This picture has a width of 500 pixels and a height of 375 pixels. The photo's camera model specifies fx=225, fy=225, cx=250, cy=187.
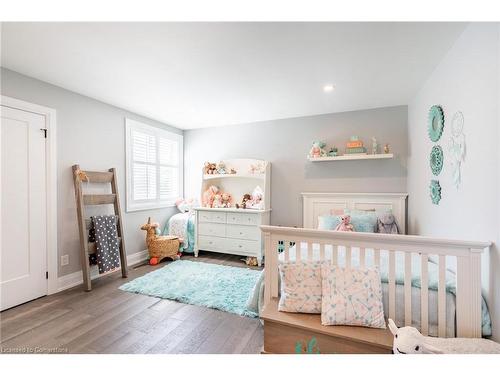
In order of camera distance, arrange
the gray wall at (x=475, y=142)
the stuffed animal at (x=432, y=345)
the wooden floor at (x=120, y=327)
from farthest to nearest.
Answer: the wooden floor at (x=120, y=327)
the gray wall at (x=475, y=142)
the stuffed animal at (x=432, y=345)

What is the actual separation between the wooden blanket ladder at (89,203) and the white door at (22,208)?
30 centimetres

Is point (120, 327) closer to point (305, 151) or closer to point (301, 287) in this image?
point (301, 287)

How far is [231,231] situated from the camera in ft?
11.8

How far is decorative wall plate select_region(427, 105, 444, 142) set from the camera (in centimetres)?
195

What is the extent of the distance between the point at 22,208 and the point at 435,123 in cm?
405

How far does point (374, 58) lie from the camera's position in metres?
1.93

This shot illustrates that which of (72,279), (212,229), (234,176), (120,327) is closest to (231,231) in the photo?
(212,229)

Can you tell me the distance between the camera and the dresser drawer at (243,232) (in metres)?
3.44

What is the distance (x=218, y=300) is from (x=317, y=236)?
4.42 feet

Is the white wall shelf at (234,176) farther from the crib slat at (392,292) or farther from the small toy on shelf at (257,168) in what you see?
the crib slat at (392,292)

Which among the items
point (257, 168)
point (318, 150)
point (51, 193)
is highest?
point (318, 150)

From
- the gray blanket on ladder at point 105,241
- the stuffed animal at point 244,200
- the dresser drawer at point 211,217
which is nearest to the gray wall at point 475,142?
the stuffed animal at point 244,200
